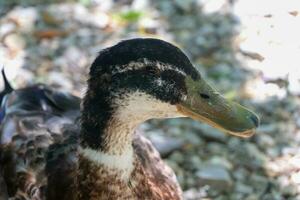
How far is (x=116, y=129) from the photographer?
9.33 ft

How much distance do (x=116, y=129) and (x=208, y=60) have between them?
1.95 m

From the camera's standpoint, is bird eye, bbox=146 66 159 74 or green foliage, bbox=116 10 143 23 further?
green foliage, bbox=116 10 143 23

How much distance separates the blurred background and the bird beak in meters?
1.23

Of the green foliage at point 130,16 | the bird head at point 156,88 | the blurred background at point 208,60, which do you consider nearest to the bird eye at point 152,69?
the bird head at point 156,88

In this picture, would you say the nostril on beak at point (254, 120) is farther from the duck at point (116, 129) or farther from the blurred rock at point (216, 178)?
the blurred rock at point (216, 178)

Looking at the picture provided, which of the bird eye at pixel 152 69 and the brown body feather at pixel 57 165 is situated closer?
the bird eye at pixel 152 69

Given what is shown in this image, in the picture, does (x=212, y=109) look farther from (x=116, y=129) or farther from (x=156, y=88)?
(x=116, y=129)

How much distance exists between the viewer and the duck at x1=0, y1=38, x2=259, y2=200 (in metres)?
2.75

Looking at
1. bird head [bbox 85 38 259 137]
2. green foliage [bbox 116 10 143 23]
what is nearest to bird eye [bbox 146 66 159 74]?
bird head [bbox 85 38 259 137]

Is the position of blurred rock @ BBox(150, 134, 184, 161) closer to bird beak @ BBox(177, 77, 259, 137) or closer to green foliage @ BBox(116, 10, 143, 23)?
green foliage @ BBox(116, 10, 143, 23)

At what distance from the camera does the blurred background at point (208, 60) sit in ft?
13.3

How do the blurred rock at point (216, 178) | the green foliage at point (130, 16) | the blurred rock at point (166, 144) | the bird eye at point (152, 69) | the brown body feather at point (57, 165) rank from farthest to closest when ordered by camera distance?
the green foliage at point (130, 16), the blurred rock at point (166, 144), the blurred rock at point (216, 178), the brown body feather at point (57, 165), the bird eye at point (152, 69)

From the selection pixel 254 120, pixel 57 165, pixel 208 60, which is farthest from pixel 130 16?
pixel 254 120

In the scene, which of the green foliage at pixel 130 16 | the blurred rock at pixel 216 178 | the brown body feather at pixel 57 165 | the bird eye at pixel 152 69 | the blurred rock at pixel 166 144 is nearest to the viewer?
the bird eye at pixel 152 69
